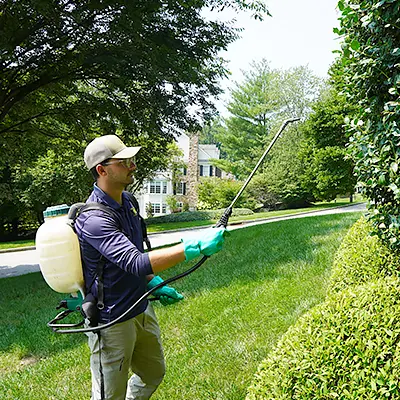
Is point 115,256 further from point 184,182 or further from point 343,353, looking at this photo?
point 184,182

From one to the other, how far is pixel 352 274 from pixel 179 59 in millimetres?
→ 7084

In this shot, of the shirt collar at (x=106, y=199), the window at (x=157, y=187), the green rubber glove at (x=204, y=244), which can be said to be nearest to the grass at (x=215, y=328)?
the green rubber glove at (x=204, y=244)

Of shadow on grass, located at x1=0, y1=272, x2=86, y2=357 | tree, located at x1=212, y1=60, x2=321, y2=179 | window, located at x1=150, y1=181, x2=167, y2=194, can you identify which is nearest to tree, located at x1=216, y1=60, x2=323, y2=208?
tree, located at x1=212, y1=60, x2=321, y2=179

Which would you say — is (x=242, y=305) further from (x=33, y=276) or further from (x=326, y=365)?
(x=33, y=276)

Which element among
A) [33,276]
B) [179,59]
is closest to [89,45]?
[179,59]

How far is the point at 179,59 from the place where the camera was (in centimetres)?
918

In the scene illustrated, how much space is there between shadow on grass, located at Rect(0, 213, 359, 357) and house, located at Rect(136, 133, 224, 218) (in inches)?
1203

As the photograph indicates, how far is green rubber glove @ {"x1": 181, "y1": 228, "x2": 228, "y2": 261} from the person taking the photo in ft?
7.29

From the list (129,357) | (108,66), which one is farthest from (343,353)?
(108,66)

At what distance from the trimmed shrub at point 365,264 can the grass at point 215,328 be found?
79cm

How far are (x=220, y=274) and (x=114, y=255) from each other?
13.0ft

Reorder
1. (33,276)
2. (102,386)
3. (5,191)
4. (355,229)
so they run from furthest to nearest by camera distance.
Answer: (5,191) < (33,276) < (355,229) < (102,386)

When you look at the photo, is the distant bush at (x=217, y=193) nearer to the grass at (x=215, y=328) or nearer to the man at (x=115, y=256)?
the grass at (x=215, y=328)

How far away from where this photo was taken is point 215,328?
14.0ft
